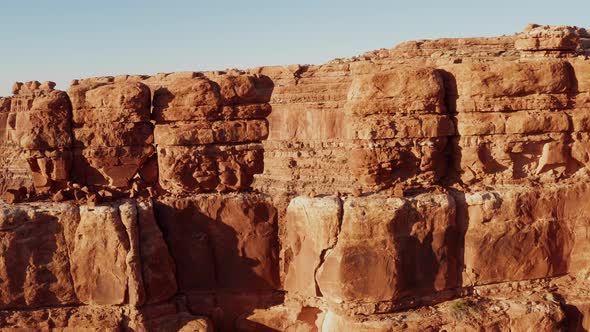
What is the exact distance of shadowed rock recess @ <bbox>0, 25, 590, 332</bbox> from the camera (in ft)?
45.4

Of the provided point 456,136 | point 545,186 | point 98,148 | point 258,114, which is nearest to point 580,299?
point 545,186

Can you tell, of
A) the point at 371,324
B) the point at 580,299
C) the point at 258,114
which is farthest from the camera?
the point at 258,114

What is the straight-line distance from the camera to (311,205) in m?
13.9

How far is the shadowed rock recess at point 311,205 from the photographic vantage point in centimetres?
1383

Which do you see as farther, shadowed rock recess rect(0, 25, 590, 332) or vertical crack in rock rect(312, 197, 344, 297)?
shadowed rock recess rect(0, 25, 590, 332)

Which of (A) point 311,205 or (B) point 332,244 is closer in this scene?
(B) point 332,244

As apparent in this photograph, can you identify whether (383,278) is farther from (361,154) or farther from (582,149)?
(582,149)

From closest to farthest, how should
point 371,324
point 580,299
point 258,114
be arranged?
point 371,324 < point 580,299 < point 258,114

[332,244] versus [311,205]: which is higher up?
[311,205]

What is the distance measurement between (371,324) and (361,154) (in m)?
3.45

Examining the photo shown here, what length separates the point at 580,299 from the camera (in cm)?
1426

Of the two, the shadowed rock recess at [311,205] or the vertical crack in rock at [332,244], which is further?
the shadowed rock recess at [311,205]

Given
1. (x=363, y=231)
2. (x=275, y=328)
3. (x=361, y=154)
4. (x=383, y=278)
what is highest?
(x=361, y=154)

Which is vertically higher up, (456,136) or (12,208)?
(456,136)
